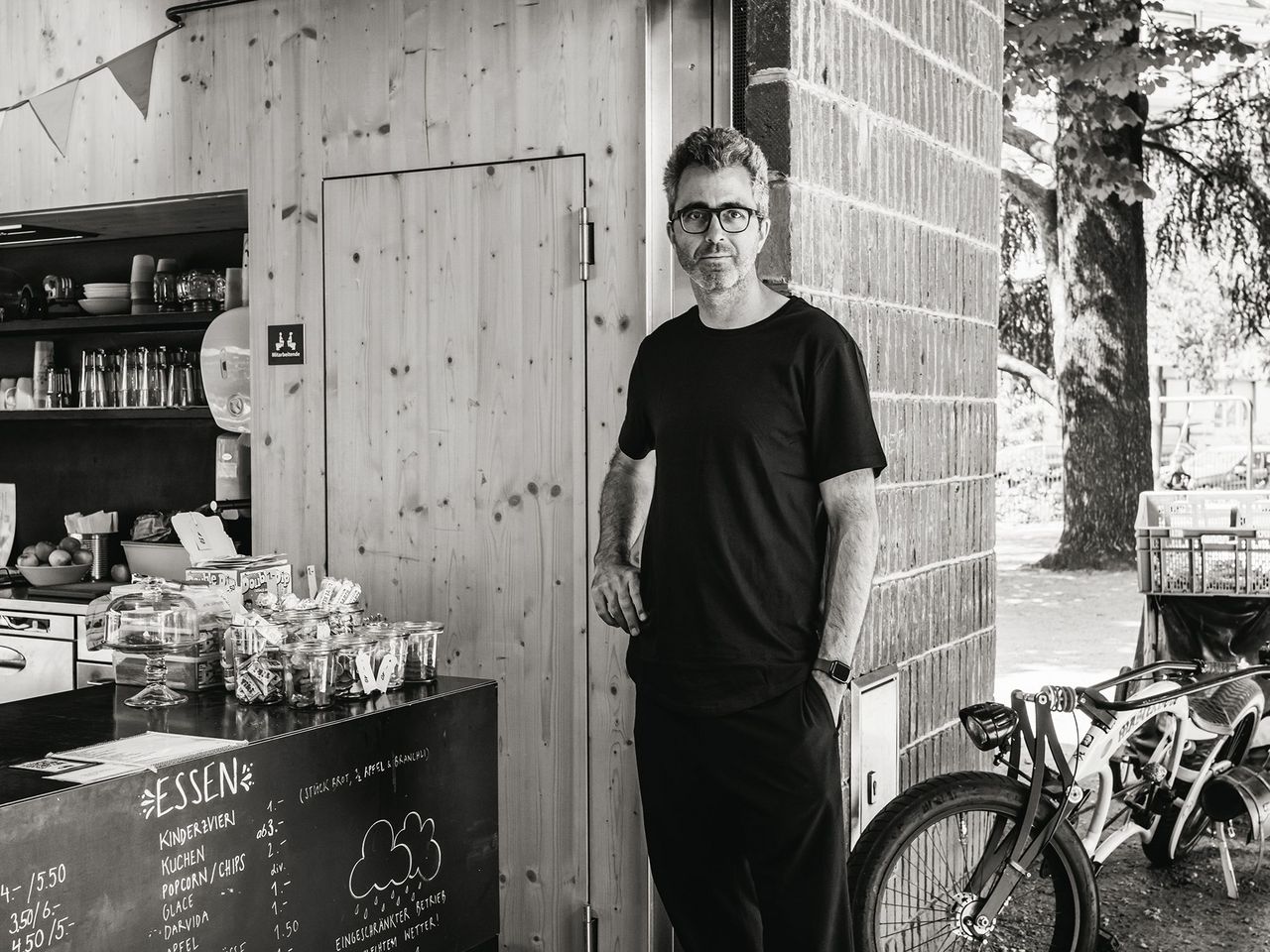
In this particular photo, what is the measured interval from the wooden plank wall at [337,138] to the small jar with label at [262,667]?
88 centimetres

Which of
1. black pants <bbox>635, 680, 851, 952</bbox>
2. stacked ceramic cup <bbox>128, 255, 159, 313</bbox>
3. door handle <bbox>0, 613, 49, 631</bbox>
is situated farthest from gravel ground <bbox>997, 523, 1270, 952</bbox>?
stacked ceramic cup <bbox>128, 255, 159, 313</bbox>

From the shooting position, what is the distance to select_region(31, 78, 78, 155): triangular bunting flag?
4.66 meters

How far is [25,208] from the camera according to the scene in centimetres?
490

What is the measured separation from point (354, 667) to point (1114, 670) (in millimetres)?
6540

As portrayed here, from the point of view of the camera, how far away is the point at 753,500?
261 centimetres

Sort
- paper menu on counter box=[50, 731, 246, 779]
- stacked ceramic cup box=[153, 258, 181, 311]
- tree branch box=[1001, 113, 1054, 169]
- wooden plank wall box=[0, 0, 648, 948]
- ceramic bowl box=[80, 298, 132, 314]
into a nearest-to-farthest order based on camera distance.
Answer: paper menu on counter box=[50, 731, 246, 779] → wooden plank wall box=[0, 0, 648, 948] → stacked ceramic cup box=[153, 258, 181, 311] → ceramic bowl box=[80, 298, 132, 314] → tree branch box=[1001, 113, 1054, 169]

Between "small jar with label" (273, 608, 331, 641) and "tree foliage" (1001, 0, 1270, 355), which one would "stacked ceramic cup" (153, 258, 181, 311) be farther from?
"tree foliage" (1001, 0, 1270, 355)

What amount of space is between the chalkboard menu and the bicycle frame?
119 centimetres

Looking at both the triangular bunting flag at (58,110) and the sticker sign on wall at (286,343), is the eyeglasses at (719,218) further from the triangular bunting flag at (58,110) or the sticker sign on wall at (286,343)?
the triangular bunting flag at (58,110)

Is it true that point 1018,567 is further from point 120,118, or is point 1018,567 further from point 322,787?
point 322,787

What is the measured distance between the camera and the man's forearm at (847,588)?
2539 mm

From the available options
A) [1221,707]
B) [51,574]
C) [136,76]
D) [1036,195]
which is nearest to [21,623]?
[51,574]

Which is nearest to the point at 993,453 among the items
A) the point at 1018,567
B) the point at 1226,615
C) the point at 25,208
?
the point at 1226,615

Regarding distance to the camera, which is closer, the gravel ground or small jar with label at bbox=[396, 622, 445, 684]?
small jar with label at bbox=[396, 622, 445, 684]
